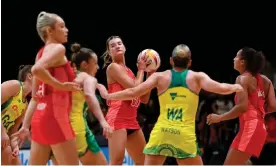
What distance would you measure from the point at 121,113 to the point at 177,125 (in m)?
1.09

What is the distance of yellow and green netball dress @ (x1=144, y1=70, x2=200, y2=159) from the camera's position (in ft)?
17.4

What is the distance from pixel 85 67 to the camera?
5.84 meters

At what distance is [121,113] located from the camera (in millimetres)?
6262

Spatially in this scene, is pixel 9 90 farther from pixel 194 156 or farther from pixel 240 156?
pixel 240 156

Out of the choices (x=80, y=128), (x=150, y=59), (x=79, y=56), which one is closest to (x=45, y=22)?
(x=79, y=56)

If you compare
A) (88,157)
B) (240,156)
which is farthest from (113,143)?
(240,156)

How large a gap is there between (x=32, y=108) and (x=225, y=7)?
7.02 m

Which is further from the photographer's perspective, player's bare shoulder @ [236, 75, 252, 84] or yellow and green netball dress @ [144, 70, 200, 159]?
player's bare shoulder @ [236, 75, 252, 84]

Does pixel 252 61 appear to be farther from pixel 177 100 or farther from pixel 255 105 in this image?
pixel 177 100

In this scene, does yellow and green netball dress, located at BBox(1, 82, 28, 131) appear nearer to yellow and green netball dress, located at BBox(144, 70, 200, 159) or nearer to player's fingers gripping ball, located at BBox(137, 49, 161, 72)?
player's fingers gripping ball, located at BBox(137, 49, 161, 72)

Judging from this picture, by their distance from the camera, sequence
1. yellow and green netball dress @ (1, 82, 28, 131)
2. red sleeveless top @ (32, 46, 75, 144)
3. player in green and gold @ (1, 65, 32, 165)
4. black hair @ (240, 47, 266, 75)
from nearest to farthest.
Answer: red sleeveless top @ (32, 46, 75, 144) → player in green and gold @ (1, 65, 32, 165) → yellow and green netball dress @ (1, 82, 28, 131) → black hair @ (240, 47, 266, 75)

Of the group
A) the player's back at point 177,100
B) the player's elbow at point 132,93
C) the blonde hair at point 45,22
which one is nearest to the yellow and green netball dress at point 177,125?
the player's back at point 177,100

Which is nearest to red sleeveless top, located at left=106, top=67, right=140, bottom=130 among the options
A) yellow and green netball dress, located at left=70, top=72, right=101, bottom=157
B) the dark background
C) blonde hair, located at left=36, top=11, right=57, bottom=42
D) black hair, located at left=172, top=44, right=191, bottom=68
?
yellow and green netball dress, located at left=70, top=72, right=101, bottom=157

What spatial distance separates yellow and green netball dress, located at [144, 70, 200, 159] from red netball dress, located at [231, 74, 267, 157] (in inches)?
33.7
